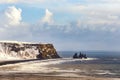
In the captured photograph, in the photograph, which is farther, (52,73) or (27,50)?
(27,50)

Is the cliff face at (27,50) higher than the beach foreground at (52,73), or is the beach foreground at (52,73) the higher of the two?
the cliff face at (27,50)

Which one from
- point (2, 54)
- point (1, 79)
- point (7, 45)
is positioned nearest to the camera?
point (1, 79)

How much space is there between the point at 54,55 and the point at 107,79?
408ft

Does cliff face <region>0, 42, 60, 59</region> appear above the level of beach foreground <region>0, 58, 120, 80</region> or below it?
above

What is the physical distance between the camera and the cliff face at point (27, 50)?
163538 mm

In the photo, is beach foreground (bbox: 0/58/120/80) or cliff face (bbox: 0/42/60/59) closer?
beach foreground (bbox: 0/58/120/80)

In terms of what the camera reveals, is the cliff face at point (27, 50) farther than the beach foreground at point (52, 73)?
Yes

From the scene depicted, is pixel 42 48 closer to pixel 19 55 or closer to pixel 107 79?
pixel 19 55

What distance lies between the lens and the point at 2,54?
6147 inches

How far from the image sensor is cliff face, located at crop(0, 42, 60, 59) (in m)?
164

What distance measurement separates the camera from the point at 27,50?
560ft

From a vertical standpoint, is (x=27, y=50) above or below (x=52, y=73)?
above

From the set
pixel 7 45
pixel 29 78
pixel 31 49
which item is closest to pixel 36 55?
pixel 31 49

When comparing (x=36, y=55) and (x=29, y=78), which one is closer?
(x=29, y=78)
